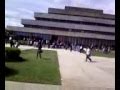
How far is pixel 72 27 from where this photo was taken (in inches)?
2793

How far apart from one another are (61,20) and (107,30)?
11.0 meters

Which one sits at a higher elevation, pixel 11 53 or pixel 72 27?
pixel 72 27

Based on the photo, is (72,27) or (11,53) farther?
(72,27)

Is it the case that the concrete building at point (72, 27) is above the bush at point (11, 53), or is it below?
above

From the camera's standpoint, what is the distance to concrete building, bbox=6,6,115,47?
227 ft

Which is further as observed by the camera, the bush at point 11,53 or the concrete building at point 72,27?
the concrete building at point 72,27

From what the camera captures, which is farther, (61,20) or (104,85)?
(61,20)

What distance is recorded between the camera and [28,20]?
70438 millimetres

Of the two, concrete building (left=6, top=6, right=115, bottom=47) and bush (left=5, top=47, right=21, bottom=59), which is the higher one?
concrete building (left=6, top=6, right=115, bottom=47)

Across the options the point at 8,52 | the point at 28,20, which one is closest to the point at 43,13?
the point at 28,20

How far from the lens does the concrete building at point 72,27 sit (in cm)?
6906

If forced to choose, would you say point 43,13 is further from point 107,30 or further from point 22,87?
point 22,87

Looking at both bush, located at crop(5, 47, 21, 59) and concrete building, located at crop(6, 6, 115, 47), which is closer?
bush, located at crop(5, 47, 21, 59)

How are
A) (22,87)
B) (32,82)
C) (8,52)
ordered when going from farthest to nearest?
A: 1. (8,52)
2. (32,82)
3. (22,87)
